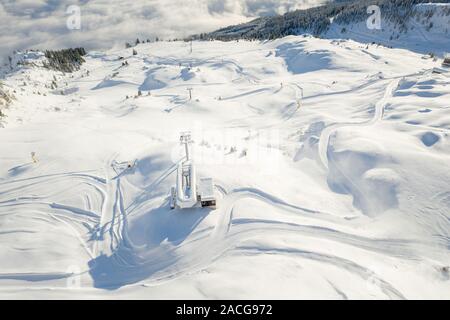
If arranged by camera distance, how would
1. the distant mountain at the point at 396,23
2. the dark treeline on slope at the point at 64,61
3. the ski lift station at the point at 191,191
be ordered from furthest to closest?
1. the distant mountain at the point at 396,23
2. the dark treeline on slope at the point at 64,61
3. the ski lift station at the point at 191,191

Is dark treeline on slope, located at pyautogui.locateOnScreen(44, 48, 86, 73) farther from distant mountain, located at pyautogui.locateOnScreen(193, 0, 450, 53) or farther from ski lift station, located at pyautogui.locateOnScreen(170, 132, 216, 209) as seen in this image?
ski lift station, located at pyautogui.locateOnScreen(170, 132, 216, 209)

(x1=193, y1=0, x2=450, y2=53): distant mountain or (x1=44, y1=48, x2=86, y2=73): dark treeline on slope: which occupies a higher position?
(x1=193, y1=0, x2=450, y2=53): distant mountain

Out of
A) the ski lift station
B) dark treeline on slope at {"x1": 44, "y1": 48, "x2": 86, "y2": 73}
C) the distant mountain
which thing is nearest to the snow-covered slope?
the ski lift station

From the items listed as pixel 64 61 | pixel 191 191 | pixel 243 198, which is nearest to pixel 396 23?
pixel 64 61

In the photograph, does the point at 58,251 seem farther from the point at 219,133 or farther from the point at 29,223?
the point at 219,133

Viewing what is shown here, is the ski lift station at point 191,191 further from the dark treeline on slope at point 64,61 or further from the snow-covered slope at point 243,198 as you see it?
the dark treeline on slope at point 64,61

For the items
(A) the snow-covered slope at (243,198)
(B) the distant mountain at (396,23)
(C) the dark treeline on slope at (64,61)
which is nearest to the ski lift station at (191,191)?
(A) the snow-covered slope at (243,198)
